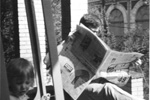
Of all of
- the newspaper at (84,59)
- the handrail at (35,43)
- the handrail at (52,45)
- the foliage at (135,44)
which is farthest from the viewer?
the foliage at (135,44)

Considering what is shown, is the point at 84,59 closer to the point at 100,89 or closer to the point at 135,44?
the point at 100,89

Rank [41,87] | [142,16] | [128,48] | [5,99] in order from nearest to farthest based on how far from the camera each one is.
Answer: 1. [5,99]
2. [41,87]
3. [128,48]
4. [142,16]

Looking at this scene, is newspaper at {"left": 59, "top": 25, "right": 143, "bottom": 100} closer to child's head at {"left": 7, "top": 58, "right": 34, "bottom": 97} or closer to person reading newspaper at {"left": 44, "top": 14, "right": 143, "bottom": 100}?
person reading newspaper at {"left": 44, "top": 14, "right": 143, "bottom": 100}

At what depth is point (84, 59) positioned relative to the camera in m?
1.91

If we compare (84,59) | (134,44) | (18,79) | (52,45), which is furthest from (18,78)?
(134,44)

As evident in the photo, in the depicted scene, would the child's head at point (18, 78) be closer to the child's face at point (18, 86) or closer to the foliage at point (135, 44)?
the child's face at point (18, 86)

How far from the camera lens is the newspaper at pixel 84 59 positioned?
1835 mm

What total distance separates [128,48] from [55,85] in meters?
7.21

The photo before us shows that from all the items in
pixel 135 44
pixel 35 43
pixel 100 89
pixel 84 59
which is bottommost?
pixel 135 44

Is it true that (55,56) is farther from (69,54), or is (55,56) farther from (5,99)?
(69,54)

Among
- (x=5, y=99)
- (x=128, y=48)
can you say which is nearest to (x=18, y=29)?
(x=5, y=99)

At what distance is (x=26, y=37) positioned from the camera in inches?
149

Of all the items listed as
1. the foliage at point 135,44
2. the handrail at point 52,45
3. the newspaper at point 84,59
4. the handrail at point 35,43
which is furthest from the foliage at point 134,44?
the handrail at point 52,45

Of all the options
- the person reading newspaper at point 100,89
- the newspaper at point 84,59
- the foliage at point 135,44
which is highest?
the newspaper at point 84,59
